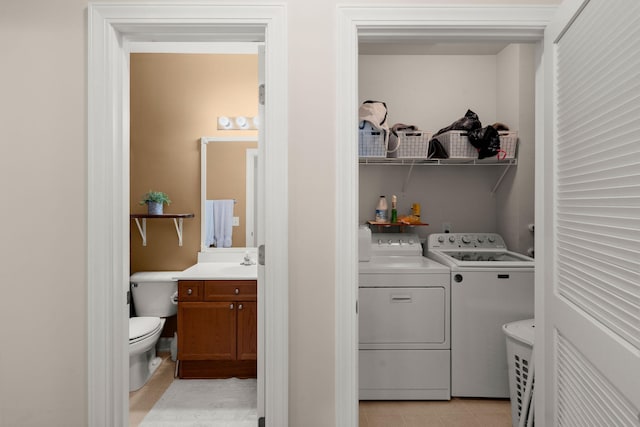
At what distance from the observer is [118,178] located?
142cm

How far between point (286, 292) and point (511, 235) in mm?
2196

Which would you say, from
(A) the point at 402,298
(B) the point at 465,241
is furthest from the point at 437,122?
(A) the point at 402,298

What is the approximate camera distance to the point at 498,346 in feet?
8.00

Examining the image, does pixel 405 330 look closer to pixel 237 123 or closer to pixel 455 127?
pixel 455 127

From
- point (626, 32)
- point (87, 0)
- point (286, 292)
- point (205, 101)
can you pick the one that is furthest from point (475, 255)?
point (87, 0)

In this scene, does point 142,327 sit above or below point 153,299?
below

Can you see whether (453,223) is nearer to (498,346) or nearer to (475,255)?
(475,255)

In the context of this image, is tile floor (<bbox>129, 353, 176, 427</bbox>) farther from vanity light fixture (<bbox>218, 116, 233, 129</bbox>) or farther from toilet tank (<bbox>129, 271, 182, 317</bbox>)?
vanity light fixture (<bbox>218, 116, 233, 129</bbox>)

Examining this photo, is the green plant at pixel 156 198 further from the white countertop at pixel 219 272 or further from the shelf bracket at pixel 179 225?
the white countertop at pixel 219 272

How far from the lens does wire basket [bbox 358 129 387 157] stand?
2.69 metres

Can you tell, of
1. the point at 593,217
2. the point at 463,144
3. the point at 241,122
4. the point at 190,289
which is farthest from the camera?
the point at 241,122

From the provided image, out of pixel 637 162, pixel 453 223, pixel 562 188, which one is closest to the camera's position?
pixel 637 162

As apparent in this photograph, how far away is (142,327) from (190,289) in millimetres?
378

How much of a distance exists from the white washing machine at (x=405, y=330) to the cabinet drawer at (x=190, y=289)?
109 centimetres
